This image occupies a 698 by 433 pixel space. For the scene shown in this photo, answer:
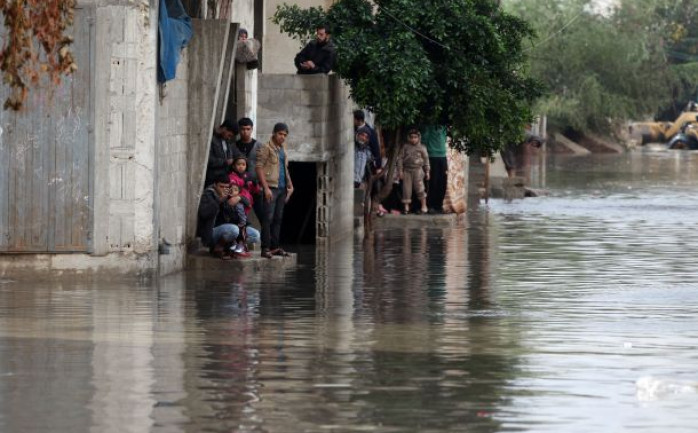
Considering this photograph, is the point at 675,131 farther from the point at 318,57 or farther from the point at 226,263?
the point at 226,263

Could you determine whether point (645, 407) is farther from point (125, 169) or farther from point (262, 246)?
point (262, 246)

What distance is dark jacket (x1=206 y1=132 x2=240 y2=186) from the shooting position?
2038 cm

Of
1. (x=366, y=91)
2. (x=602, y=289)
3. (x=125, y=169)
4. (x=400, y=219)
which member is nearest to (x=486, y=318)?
(x=602, y=289)

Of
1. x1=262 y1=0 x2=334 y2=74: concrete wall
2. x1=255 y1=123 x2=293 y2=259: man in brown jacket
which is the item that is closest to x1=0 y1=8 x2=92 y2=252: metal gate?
x1=255 y1=123 x2=293 y2=259: man in brown jacket

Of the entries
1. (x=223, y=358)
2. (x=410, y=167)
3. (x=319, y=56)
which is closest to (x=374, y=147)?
(x=410, y=167)

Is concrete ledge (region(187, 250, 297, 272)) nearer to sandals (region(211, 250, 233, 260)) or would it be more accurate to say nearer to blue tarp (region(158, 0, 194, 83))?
Answer: sandals (region(211, 250, 233, 260))

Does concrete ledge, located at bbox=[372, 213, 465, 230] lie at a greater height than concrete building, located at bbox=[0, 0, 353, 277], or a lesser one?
lesser

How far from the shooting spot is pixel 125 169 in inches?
706

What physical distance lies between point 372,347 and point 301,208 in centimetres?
1235

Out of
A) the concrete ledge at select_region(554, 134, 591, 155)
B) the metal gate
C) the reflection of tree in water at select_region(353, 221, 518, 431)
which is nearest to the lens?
the reflection of tree in water at select_region(353, 221, 518, 431)

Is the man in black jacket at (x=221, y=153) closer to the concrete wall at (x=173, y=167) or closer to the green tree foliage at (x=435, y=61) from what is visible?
the concrete wall at (x=173, y=167)

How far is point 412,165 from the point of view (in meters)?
28.7

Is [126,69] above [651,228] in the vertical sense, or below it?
above

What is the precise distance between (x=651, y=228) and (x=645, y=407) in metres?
18.4
